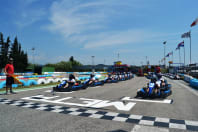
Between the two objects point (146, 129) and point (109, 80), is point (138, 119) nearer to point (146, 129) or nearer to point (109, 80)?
point (146, 129)

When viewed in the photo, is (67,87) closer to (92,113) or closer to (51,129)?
(92,113)

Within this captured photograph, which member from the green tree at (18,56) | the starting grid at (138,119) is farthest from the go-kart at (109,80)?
the green tree at (18,56)

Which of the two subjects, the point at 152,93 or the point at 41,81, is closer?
the point at 152,93

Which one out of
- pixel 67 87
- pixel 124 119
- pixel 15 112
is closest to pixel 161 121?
pixel 124 119

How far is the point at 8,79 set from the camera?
8656 millimetres

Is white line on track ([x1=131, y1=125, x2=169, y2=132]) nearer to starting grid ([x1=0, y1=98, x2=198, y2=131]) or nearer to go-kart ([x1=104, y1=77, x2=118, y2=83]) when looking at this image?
starting grid ([x1=0, y1=98, x2=198, y2=131])

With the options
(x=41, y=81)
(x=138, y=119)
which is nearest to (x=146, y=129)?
(x=138, y=119)

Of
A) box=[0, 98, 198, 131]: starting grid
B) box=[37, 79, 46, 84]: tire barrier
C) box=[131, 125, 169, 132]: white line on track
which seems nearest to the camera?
box=[131, 125, 169, 132]: white line on track

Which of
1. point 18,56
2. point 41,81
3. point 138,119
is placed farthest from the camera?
point 18,56

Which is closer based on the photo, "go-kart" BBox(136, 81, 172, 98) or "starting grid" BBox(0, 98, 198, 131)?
"starting grid" BBox(0, 98, 198, 131)

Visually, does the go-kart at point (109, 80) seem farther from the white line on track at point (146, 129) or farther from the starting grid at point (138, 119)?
the white line on track at point (146, 129)

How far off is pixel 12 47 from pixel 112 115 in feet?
170

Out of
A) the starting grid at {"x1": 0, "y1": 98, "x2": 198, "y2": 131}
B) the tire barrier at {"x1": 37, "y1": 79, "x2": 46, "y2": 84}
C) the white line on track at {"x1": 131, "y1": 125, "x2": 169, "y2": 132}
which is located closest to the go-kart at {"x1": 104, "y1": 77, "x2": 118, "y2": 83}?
the tire barrier at {"x1": 37, "y1": 79, "x2": 46, "y2": 84}

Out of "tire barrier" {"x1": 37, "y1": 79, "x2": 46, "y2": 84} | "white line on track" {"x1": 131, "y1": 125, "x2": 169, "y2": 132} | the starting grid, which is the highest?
"tire barrier" {"x1": 37, "y1": 79, "x2": 46, "y2": 84}
